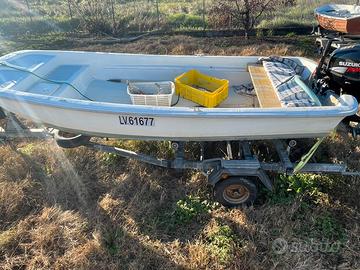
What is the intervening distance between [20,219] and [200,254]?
1.72m

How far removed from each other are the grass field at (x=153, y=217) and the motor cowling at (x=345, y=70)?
767 millimetres

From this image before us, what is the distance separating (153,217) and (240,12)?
576cm

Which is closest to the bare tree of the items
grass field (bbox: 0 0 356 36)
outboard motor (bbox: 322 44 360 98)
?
grass field (bbox: 0 0 356 36)

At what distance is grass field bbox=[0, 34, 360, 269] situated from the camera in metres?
2.78

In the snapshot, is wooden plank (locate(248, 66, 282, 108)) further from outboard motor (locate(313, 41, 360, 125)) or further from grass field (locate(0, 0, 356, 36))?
grass field (locate(0, 0, 356, 36))

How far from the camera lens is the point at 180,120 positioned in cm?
299

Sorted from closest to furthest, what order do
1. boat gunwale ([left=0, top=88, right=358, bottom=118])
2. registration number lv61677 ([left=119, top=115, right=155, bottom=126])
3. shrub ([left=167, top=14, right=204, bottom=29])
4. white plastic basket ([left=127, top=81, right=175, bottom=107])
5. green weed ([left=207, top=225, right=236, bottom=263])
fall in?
1. green weed ([left=207, top=225, right=236, bottom=263])
2. boat gunwale ([left=0, top=88, right=358, bottom=118])
3. registration number lv61677 ([left=119, top=115, right=155, bottom=126])
4. white plastic basket ([left=127, top=81, right=175, bottom=107])
5. shrub ([left=167, top=14, right=204, bottom=29])

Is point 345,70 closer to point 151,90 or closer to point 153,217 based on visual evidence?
point 151,90

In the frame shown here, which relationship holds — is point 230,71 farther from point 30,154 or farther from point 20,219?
point 20,219

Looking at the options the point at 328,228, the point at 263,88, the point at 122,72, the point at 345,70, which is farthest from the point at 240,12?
the point at 328,228

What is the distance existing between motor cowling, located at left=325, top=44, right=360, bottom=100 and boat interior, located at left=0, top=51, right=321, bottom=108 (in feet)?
1.08

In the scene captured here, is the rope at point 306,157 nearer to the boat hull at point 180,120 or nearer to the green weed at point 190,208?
the boat hull at point 180,120

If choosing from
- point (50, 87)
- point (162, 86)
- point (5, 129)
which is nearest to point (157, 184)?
point (162, 86)

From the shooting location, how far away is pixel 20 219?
10.3 feet
